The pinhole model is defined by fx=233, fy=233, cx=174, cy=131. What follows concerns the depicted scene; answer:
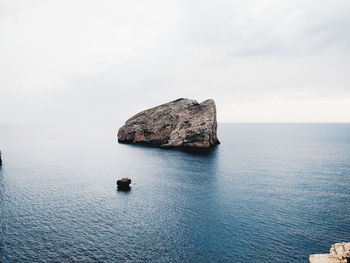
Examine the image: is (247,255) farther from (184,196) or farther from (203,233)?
(184,196)

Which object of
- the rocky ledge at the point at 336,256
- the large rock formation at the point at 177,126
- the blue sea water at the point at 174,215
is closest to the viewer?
the rocky ledge at the point at 336,256

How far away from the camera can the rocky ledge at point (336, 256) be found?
26.0 m

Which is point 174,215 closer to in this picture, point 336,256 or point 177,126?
point 336,256

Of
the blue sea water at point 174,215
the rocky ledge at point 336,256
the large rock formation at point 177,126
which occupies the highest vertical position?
the large rock formation at point 177,126

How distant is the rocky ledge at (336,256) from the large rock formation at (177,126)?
99.2 m

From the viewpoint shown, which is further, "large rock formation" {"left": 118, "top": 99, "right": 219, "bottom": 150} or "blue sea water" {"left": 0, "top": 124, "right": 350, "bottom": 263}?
"large rock formation" {"left": 118, "top": 99, "right": 219, "bottom": 150}

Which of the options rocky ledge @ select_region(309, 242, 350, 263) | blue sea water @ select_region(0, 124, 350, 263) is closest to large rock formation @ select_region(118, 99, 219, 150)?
blue sea water @ select_region(0, 124, 350, 263)

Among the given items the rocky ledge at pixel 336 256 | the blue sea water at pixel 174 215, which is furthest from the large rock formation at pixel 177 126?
the rocky ledge at pixel 336 256

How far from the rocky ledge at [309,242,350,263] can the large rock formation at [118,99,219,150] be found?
326 ft

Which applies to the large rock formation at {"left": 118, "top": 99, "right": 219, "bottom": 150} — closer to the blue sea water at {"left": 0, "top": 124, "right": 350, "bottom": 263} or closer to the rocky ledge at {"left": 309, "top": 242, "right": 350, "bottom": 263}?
the blue sea water at {"left": 0, "top": 124, "right": 350, "bottom": 263}

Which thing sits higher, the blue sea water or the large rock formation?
the large rock formation

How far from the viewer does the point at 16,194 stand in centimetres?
5691

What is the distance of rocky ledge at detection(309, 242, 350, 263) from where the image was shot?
85.4 ft

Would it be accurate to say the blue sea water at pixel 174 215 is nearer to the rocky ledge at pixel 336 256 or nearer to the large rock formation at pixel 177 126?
the rocky ledge at pixel 336 256
